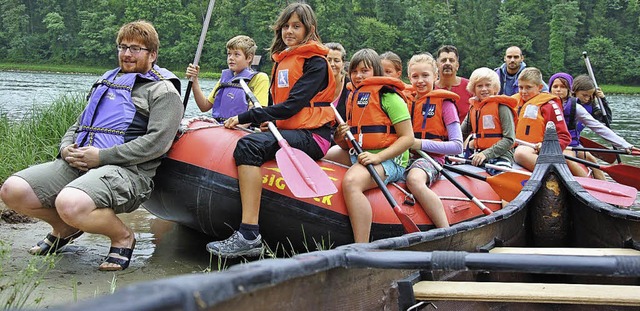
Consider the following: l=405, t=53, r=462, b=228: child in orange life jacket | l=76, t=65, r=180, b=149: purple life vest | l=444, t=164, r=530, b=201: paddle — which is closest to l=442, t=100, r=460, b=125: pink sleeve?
l=405, t=53, r=462, b=228: child in orange life jacket

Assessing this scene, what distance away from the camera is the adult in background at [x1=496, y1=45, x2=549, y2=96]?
294 inches

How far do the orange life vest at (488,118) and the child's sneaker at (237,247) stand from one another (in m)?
2.51

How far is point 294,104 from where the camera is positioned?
13.9 ft

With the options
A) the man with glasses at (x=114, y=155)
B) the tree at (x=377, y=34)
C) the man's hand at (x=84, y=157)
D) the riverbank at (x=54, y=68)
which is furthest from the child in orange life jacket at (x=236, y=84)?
the tree at (x=377, y=34)

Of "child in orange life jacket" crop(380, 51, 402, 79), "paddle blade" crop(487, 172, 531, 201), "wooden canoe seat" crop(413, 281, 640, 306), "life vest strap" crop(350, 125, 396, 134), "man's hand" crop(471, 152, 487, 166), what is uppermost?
"child in orange life jacket" crop(380, 51, 402, 79)

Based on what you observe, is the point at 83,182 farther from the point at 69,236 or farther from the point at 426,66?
the point at 426,66

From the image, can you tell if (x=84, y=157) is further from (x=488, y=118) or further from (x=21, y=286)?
(x=488, y=118)

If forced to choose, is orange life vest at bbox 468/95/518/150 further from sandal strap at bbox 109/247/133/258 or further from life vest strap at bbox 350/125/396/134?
sandal strap at bbox 109/247/133/258

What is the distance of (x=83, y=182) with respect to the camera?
3809 mm

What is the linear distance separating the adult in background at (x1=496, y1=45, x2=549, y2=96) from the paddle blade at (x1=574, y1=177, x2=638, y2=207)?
95.2 inches

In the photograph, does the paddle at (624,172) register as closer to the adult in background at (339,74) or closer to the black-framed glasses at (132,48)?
the adult in background at (339,74)

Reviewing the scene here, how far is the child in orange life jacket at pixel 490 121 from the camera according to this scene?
18.4 feet

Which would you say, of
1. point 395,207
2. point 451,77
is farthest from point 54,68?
point 395,207

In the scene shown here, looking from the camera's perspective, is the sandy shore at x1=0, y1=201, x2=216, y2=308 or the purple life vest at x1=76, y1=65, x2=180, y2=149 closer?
the sandy shore at x1=0, y1=201, x2=216, y2=308
